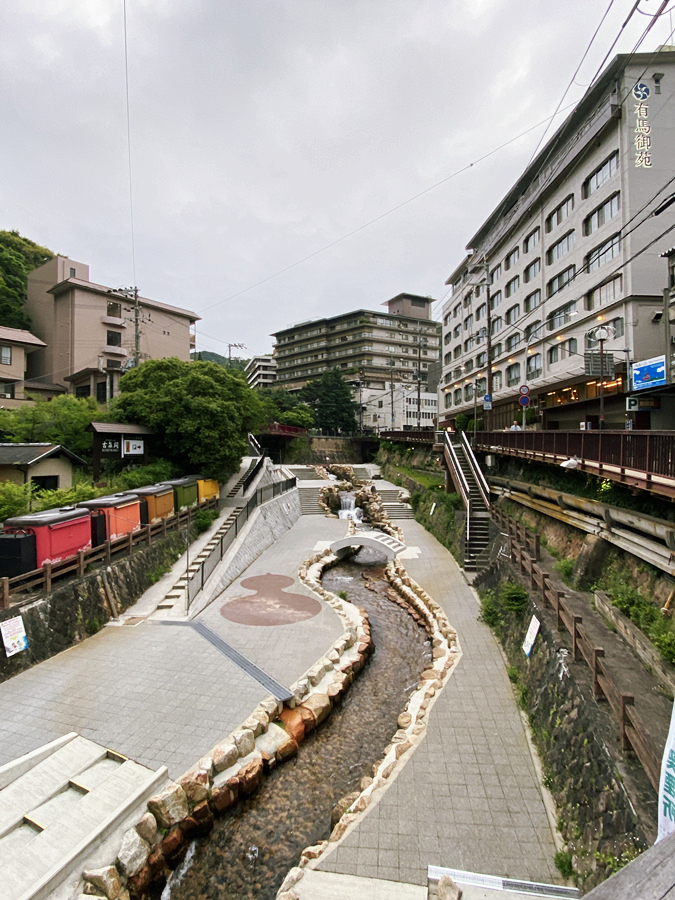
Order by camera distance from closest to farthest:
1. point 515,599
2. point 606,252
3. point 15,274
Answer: point 515,599
point 606,252
point 15,274

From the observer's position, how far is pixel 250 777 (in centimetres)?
723

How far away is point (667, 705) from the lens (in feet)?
20.1

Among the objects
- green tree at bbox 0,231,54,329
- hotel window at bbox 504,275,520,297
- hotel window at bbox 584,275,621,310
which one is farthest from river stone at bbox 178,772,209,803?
green tree at bbox 0,231,54,329

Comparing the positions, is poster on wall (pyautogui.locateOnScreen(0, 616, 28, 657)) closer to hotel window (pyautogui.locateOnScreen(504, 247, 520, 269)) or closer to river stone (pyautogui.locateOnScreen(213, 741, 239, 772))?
river stone (pyautogui.locateOnScreen(213, 741, 239, 772))

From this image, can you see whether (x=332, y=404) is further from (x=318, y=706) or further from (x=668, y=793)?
(x=668, y=793)

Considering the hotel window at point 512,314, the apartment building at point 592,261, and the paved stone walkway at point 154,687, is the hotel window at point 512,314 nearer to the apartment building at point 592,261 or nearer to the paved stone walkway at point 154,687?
the apartment building at point 592,261

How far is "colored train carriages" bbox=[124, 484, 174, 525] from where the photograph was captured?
15.9 metres

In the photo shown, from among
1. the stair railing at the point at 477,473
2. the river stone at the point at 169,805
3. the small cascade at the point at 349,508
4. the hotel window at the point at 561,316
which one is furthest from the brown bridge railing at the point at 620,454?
the small cascade at the point at 349,508

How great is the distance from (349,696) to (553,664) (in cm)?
463

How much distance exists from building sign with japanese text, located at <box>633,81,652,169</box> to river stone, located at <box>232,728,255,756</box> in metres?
26.9

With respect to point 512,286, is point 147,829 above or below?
below

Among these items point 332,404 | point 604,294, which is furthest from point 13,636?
point 332,404

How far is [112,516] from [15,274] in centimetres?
3809

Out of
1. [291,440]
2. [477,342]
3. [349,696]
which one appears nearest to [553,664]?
[349,696]
